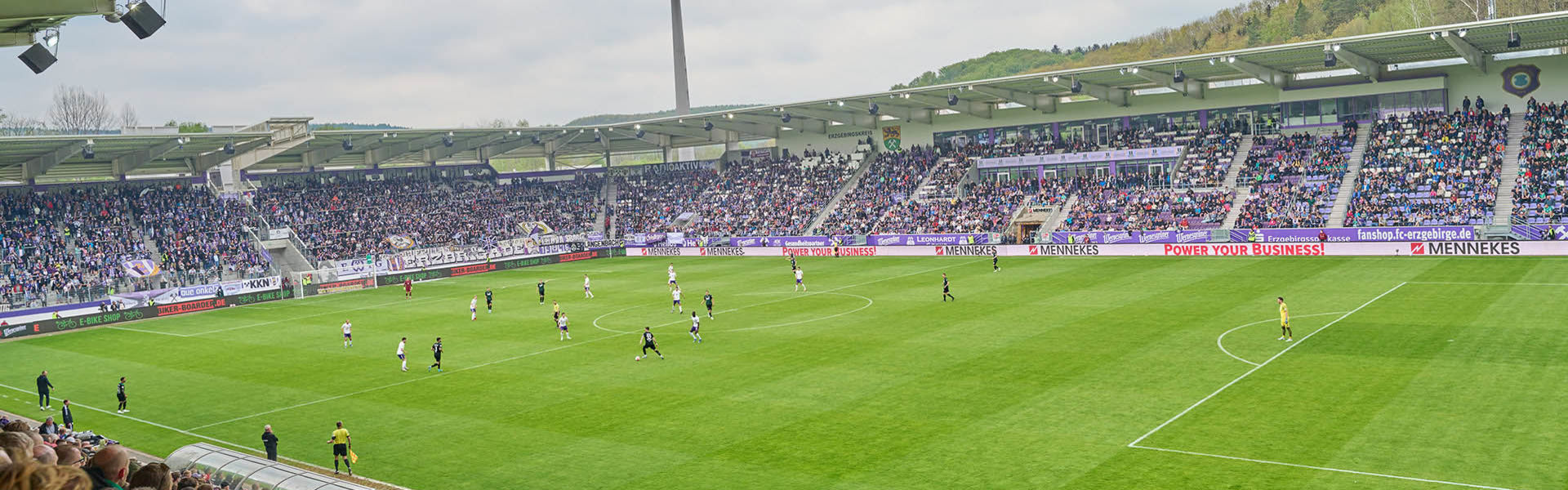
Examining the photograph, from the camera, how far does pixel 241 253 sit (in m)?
62.7

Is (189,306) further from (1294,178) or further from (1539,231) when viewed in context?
(1539,231)

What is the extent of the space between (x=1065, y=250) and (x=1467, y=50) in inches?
→ 816

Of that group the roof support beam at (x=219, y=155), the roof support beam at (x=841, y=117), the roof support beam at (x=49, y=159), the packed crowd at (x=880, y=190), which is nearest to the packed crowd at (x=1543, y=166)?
the packed crowd at (x=880, y=190)

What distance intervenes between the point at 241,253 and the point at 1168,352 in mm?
55142

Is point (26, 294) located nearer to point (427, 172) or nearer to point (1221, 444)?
point (427, 172)

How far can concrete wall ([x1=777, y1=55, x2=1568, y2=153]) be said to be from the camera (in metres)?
53.1

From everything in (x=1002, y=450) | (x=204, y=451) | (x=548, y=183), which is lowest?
(x=1002, y=450)

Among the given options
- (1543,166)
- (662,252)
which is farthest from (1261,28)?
(662,252)

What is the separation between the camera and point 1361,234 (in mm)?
45594

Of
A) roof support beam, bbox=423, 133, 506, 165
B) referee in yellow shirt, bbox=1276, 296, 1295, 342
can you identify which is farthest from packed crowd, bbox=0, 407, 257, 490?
roof support beam, bbox=423, 133, 506, 165

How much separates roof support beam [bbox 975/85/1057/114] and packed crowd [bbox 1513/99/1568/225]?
2561cm

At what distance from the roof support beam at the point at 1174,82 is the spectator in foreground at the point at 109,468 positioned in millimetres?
56922

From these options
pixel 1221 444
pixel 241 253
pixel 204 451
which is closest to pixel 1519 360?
pixel 1221 444

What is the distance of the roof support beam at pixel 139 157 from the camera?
199ft
